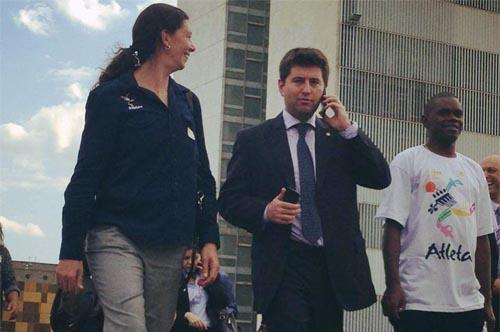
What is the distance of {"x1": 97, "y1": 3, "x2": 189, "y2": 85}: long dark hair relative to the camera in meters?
5.35

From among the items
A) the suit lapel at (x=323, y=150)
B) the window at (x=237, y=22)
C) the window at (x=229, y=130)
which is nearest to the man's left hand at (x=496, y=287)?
the suit lapel at (x=323, y=150)

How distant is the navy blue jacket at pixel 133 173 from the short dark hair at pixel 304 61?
928 mm

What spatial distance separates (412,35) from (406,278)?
39.0 meters

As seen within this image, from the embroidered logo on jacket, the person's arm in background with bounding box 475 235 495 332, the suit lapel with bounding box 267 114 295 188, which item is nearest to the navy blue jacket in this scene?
the embroidered logo on jacket

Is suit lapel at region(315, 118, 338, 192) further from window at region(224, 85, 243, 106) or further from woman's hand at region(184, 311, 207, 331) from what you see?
window at region(224, 85, 243, 106)

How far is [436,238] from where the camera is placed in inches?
258

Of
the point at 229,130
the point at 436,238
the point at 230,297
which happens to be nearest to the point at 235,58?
the point at 229,130

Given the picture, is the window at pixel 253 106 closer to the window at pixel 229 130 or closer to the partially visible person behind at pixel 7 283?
the window at pixel 229 130

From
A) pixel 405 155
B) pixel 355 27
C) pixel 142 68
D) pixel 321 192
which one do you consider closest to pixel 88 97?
pixel 142 68

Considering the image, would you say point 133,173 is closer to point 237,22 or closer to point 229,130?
Answer: point 229,130

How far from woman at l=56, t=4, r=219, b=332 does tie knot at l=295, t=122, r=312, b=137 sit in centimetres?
74

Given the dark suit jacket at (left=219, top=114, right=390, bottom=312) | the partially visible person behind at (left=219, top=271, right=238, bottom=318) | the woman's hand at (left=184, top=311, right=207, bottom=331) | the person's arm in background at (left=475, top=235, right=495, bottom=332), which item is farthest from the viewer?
the partially visible person behind at (left=219, top=271, right=238, bottom=318)

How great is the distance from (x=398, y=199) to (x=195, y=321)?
14.2ft

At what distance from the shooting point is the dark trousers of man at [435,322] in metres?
6.40
